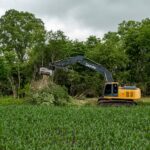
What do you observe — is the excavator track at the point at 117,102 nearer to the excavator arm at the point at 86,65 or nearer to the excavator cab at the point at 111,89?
the excavator cab at the point at 111,89

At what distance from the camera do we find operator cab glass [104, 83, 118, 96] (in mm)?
28688

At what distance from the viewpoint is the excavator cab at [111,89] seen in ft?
94.2

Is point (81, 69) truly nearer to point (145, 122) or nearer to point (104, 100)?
point (104, 100)

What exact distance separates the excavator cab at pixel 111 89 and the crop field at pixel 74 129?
4.16m

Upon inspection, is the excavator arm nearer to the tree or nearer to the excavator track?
the excavator track

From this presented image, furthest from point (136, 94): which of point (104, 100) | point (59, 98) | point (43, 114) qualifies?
point (43, 114)

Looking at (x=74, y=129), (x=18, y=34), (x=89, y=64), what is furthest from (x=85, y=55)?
(x=74, y=129)

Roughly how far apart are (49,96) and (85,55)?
49.7ft

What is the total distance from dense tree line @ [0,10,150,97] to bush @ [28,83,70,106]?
Result: 8912mm

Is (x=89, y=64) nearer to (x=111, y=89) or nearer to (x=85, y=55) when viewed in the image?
(x=111, y=89)

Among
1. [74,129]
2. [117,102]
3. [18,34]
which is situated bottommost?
[74,129]

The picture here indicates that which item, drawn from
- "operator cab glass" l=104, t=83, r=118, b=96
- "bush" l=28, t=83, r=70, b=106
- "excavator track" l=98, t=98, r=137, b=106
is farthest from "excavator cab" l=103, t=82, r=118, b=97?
"bush" l=28, t=83, r=70, b=106

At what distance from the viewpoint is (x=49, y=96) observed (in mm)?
30719

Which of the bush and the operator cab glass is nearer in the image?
the operator cab glass
